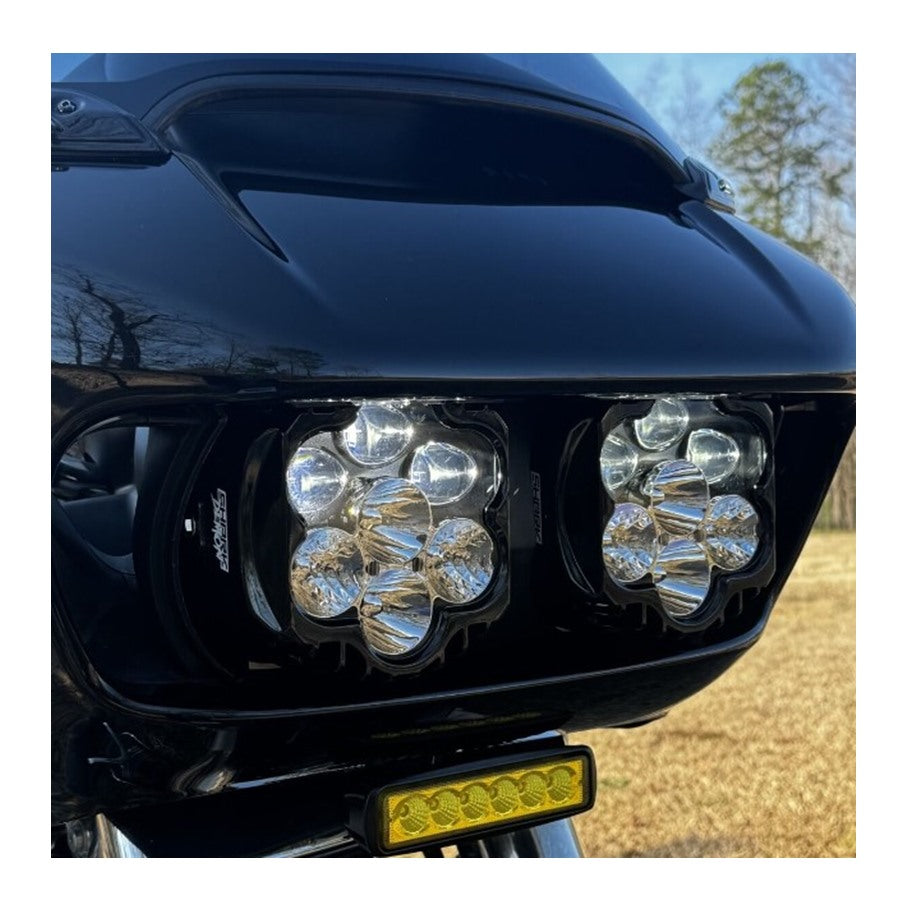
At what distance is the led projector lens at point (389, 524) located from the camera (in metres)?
0.99

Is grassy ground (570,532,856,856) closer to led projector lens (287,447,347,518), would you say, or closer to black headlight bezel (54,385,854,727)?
black headlight bezel (54,385,854,727)

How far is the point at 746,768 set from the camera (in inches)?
145

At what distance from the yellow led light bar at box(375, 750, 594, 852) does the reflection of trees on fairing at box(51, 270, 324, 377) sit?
16.6 inches

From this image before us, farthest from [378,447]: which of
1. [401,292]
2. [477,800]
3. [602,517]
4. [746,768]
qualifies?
[746,768]

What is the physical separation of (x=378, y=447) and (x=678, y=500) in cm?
32

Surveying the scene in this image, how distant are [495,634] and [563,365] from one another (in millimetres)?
283

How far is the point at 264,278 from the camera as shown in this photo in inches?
37.1

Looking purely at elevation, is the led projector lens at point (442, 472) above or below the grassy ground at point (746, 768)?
above

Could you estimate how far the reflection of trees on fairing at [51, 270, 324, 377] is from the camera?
2.99 ft

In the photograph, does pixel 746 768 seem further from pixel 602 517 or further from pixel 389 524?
pixel 389 524

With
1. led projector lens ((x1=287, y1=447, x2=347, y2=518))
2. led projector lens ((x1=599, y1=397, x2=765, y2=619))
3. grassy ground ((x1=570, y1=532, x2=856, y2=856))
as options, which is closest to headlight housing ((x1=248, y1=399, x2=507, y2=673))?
led projector lens ((x1=287, y1=447, x2=347, y2=518))

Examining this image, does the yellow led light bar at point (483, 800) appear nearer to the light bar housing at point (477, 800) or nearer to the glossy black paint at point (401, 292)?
the light bar housing at point (477, 800)

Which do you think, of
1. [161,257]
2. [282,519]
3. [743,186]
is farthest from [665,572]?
[743,186]

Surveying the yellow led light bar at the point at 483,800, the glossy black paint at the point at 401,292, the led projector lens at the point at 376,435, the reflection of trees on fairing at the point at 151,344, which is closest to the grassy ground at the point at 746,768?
the yellow led light bar at the point at 483,800
